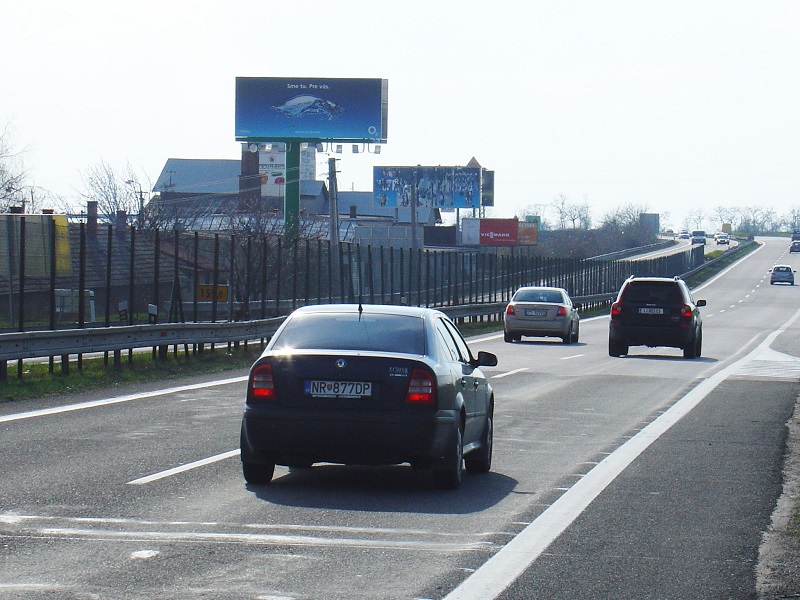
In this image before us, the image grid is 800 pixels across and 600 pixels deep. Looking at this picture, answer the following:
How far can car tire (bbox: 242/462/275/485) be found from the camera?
369 inches

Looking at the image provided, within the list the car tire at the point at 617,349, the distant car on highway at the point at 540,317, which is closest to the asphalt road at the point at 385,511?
the car tire at the point at 617,349

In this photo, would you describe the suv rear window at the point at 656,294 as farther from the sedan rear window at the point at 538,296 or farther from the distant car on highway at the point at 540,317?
the sedan rear window at the point at 538,296

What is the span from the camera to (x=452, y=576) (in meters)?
6.41

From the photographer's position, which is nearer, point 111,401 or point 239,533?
point 239,533

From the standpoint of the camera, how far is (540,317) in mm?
34312

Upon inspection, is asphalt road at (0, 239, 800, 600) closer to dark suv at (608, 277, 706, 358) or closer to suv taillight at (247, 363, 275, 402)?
suv taillight at (247, 363, 275, 402)

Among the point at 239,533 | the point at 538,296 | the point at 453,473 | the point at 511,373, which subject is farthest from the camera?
the point at 538,296

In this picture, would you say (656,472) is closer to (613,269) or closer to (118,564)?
(118,564)

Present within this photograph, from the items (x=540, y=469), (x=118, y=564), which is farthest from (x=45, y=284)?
(x=118, y=564)

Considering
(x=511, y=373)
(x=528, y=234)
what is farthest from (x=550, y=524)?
(x=528, y=234)

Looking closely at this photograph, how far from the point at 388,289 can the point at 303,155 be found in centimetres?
11587

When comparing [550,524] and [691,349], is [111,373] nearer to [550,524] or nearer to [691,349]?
[550,524]

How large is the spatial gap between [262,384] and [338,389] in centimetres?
56

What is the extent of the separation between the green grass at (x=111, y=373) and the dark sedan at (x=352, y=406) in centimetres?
760
